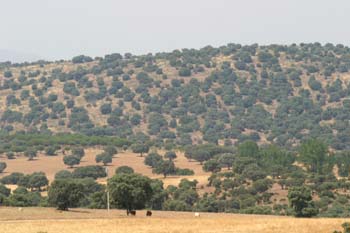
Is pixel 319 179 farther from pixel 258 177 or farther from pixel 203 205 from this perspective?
pixel 203 205

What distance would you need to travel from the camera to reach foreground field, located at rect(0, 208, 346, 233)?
89.9 meters

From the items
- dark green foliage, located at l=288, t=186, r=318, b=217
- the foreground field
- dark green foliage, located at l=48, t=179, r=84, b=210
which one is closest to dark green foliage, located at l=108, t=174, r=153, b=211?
the foreground field

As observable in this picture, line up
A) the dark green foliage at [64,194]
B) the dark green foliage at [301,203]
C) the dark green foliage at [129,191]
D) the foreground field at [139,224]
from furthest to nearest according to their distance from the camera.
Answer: the dark green foliage at [64,194]
the dark green foliage at [129,191]
the dark green foliage at [301,203]
the foreground field at [139,224]

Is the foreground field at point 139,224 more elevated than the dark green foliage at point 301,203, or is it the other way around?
the dark green foliage at point 301,203

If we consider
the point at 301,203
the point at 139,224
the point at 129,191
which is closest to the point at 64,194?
the point at 129,191

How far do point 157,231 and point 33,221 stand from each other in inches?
835

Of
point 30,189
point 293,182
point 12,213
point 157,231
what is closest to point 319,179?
point 293,182

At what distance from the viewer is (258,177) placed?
613 feet

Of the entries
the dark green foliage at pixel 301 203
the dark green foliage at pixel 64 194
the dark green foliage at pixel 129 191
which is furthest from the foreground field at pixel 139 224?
the dark green foliage at pixel 301 203

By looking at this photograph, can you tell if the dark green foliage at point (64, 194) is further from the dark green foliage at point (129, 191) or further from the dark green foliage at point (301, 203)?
the dark green foliage at point (301, 203)

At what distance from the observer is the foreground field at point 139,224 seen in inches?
3538

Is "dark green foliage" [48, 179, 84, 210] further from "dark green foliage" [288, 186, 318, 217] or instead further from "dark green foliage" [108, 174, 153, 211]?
"dark green foliage" [288, 186, 318, 217]

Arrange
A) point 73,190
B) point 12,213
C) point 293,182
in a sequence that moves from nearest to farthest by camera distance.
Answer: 1. point 12,213
2. point 73,190
3. point 293,182

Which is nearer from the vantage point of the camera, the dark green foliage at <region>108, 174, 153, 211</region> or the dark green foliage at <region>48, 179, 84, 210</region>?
the dark green foliage at <region>108, 174, 153, 211</region>
